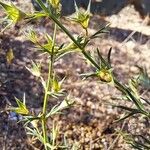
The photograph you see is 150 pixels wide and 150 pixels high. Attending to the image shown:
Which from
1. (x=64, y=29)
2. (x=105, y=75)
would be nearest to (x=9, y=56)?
(x=105, y=75)

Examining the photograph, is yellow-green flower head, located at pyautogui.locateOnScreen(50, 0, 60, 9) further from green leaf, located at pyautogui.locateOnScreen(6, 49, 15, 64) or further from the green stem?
green leaf, located at pyautogui.locateOnScreen(6, 49, 15, 64)

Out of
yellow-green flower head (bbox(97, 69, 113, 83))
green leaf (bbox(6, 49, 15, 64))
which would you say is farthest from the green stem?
green leaf (bbox(6, 49, 15, 64))

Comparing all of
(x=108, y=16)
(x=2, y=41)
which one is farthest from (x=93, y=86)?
(x=108, y=16)

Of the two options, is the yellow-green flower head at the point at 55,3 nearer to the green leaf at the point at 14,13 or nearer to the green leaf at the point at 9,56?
the green leaf at the point at 14,13

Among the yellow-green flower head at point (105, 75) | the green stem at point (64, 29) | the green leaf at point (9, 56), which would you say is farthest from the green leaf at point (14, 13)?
the green leaf at point (9, 56)

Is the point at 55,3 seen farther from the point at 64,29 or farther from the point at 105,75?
the point at 105,75

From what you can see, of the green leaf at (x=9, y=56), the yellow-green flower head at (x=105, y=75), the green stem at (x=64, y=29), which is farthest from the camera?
the green leaf at (x=9, y=56)

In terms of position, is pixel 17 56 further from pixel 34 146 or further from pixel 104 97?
pixel 34 146

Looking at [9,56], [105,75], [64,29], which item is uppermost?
[64,29]
